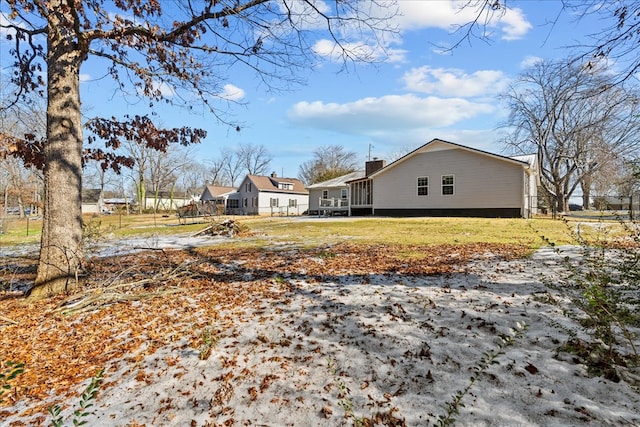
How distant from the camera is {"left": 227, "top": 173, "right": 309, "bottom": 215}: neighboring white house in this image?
41.7 metres

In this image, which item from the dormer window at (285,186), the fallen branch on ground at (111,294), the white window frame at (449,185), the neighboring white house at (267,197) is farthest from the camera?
the dormer window at (285,186)

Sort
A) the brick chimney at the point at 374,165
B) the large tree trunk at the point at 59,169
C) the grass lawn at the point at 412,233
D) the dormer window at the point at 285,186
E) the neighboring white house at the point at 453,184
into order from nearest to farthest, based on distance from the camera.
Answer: the large tree trunk at the point at 59,169 < the grass lawn at the point at 412,233 < the neighboring white house at the point at 453,184 < the brick chimney at the point at 374,165 < the dormer window at the point at 285,186

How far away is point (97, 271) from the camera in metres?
6.16

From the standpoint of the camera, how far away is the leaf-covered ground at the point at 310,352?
2311 mm

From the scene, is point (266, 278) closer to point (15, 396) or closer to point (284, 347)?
point (284, 347)

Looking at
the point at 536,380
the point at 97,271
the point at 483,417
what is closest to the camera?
the point at 483,417

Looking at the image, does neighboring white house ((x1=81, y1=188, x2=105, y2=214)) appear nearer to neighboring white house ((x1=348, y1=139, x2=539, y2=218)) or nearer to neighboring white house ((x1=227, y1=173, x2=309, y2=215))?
neighboring white house ((x1=227, y1=173, x2=309, y2=215))

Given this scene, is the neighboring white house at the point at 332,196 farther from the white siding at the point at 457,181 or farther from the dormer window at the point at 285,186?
the dormer window at the point at 285,186

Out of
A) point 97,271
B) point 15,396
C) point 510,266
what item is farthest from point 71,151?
point 510,266

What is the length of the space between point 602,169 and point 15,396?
126ft

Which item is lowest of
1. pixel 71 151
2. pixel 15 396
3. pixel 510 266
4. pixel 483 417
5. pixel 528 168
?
pixel 15 396

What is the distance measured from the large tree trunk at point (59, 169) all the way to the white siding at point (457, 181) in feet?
63.8

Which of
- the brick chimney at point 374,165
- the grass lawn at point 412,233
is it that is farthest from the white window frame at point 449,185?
the brick chimney at point 374,165

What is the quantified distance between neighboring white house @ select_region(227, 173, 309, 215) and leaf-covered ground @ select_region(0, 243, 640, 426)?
35.0m
